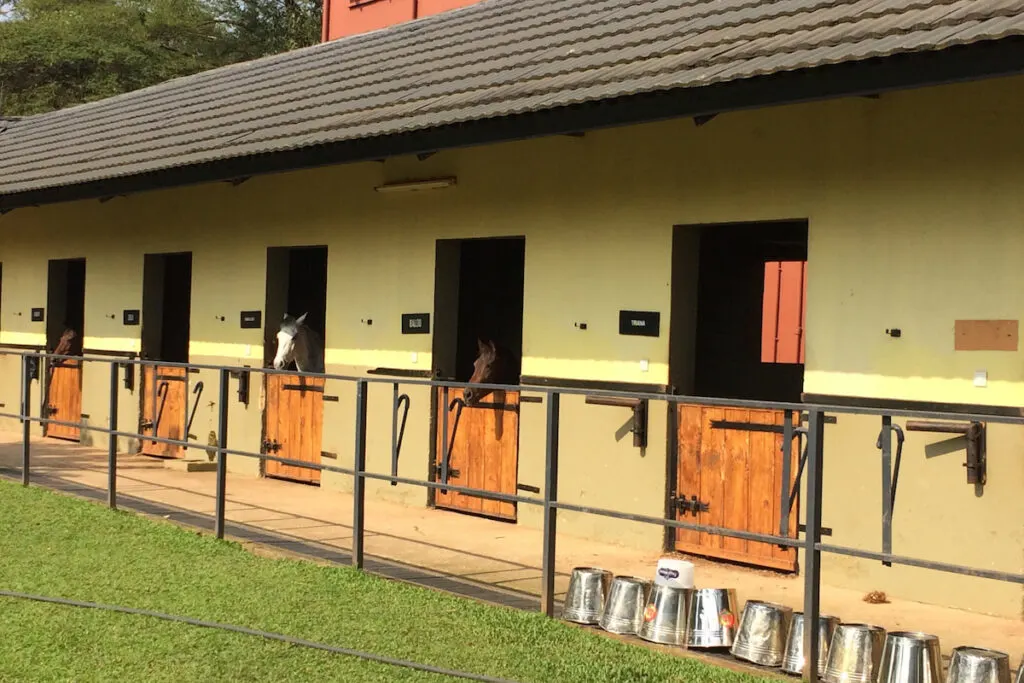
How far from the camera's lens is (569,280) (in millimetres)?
9195

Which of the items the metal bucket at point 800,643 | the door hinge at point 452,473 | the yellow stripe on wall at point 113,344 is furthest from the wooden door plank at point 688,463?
the yellow stripe on wall at point 113,344

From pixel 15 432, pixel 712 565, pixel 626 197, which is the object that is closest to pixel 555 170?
pixel 626 197

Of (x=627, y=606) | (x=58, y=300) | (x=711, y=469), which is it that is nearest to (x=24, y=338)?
(x=58, y=300)

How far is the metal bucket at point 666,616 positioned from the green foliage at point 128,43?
29512 millimetres

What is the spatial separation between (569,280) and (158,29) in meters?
28.5

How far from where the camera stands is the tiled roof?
22.6 feet

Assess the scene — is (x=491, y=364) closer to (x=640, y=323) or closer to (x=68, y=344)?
(x=640, y=323)

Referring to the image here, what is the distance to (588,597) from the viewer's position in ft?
19.7

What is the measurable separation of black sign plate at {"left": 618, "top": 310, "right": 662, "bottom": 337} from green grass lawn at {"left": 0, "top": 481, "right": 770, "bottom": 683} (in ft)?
9.20

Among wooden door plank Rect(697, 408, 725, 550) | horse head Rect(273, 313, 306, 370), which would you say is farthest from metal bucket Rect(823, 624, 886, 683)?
horse head Rect(273, 313, 306, 370)

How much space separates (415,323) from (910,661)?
638cm

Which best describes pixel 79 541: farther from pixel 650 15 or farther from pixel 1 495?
pixel 650 15

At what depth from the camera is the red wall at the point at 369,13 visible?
1880 cm

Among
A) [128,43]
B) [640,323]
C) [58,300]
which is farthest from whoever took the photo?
[128,43]
